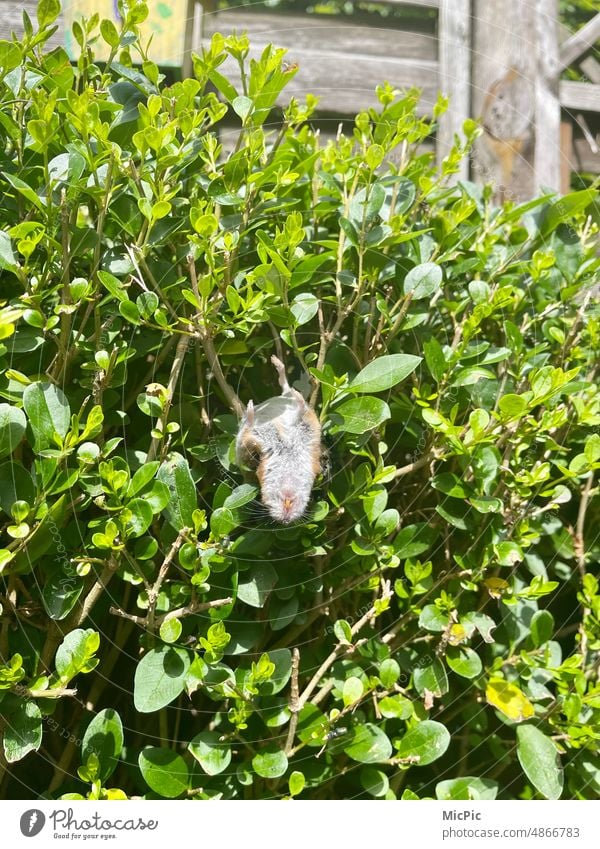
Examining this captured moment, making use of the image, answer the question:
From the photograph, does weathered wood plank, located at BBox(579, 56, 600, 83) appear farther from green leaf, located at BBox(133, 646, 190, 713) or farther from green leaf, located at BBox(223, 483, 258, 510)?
green leaf, located at BBox(133, 646, 190, 713)

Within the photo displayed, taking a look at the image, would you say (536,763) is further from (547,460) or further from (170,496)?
(170,496)

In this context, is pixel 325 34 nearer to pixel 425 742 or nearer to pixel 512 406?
pixel 512 406

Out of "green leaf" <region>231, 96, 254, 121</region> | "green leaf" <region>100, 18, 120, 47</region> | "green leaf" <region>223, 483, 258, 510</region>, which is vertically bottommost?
"green leaf" <region>223, 483, 258, 510</region>

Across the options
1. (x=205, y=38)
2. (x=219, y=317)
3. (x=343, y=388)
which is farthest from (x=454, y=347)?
A: (x=205, y=38)

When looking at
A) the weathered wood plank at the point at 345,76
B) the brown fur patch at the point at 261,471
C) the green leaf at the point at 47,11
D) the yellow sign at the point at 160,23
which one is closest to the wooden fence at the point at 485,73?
the weathered wood plank at the point at 345,76

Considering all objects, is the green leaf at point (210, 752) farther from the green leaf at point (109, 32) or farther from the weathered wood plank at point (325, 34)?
the weathered wood plank at point (325, 34)

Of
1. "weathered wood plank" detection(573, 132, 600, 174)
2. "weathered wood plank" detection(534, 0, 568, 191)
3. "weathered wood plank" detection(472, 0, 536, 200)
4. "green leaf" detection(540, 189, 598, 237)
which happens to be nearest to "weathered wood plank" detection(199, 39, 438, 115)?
"weathered wood plank" detection(472, 0, 536, 200)
